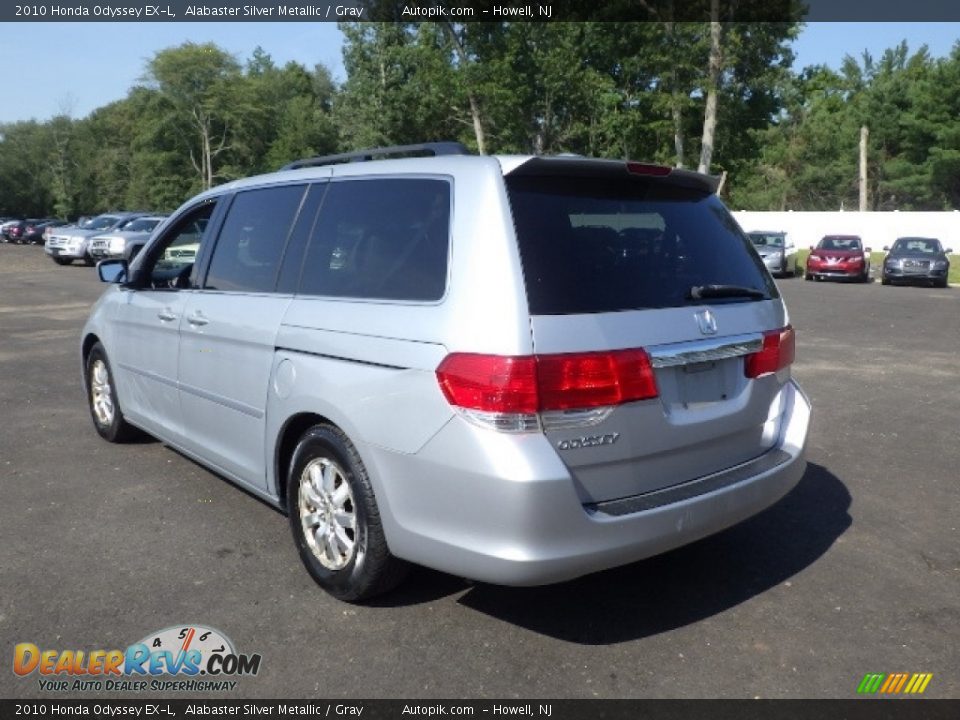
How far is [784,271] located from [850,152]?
42039mm

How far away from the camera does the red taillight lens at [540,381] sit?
302cm

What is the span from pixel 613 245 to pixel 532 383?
791mm

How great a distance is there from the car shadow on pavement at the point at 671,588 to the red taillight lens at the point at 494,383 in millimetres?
1080

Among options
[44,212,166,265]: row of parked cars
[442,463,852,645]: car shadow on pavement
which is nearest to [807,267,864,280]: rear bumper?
[44,212,166,265]: row of parked cars

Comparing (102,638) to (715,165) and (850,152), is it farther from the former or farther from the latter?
(850,152)

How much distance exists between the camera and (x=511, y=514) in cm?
302

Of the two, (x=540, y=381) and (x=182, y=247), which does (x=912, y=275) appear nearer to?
(x=182, y=247)

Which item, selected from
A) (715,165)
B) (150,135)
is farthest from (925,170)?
(150,135)

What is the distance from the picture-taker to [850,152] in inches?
2554

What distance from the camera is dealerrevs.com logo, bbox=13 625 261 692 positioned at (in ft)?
10.4

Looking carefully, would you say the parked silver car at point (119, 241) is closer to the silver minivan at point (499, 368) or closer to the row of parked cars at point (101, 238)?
the row of parked cars at point (101, 238)

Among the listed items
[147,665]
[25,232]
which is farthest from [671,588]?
[25,232]

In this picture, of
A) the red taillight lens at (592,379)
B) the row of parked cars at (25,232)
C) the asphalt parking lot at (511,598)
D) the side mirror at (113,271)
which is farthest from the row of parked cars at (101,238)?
the red taillight lens at (592,379)

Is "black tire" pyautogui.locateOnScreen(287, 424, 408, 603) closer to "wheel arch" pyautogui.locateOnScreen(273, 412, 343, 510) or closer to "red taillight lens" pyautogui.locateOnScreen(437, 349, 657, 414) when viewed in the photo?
"wheel arch" pyautogui.locateOnScreen(273, 412, 343, 510)
